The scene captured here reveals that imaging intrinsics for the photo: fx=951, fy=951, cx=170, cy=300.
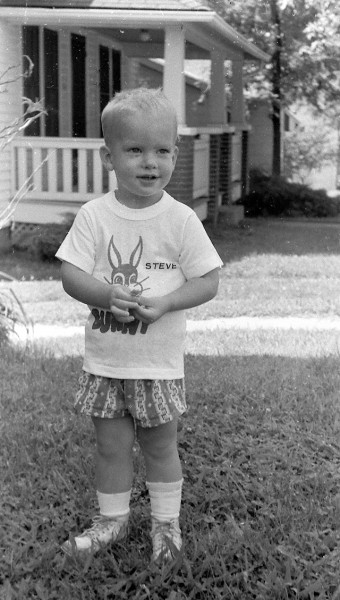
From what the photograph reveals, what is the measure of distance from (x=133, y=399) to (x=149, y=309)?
1.16 feet

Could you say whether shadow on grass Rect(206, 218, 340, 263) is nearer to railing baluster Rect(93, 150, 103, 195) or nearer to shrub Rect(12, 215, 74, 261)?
railing baluster Rect(93, 150, 103, 195)

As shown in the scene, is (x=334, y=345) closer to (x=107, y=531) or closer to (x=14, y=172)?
(x=107, y=531)

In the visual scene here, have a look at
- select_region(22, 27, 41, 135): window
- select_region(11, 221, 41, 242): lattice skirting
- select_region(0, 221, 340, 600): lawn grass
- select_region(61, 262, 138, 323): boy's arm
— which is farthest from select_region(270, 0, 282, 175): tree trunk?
select_region(61, 262, 138, 323): boy's arm

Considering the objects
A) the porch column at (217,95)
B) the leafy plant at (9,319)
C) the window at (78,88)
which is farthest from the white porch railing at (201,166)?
the leafy plant at (9,319)

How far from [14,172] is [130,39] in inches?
161

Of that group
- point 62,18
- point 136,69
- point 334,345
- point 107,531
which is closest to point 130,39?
point 136,69

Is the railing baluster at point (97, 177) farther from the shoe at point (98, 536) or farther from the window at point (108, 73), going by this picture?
the shoe at point (98, 536)

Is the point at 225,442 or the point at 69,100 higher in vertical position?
the point at 69,100

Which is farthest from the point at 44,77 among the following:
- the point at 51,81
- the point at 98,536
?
the point at 98,536

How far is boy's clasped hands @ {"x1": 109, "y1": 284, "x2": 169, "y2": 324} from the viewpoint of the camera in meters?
2.96

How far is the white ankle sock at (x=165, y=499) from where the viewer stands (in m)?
3.32

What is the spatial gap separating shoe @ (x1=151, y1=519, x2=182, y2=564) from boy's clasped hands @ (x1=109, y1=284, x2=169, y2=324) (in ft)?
2.65

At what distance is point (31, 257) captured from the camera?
11352 millimetres

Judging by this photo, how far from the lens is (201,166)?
13148 mm
